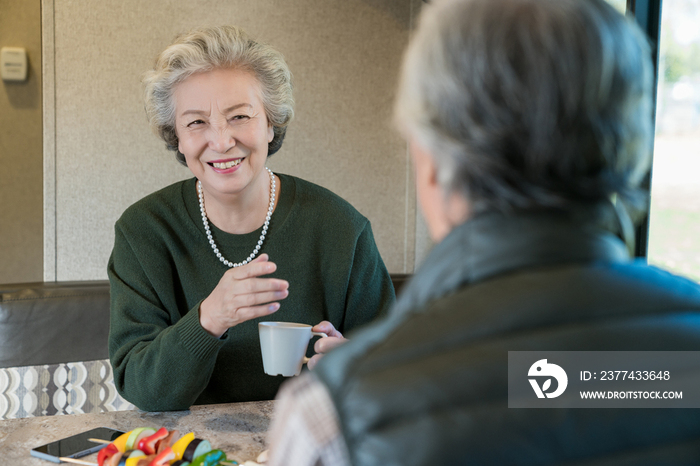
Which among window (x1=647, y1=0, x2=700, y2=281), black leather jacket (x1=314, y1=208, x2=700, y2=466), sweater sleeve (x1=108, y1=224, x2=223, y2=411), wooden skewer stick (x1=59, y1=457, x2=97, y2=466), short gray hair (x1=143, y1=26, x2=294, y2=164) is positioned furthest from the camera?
window (x1=647, y1=0, x2=700, y2=281)

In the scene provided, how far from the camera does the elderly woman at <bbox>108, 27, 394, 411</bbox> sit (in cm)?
144

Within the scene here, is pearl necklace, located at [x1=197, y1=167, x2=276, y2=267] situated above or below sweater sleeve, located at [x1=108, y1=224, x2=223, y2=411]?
above

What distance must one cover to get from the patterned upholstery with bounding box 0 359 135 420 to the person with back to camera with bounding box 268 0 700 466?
1636 mm

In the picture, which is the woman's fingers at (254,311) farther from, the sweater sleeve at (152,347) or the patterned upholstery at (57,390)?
the patterned upholstery at (57,390)

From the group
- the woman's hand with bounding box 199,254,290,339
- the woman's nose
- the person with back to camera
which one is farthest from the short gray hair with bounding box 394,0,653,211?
the woman's nose

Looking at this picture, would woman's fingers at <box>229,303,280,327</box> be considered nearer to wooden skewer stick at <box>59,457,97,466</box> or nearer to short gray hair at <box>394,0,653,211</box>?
wooden skewer stick at <box>59,457,97,466</box>

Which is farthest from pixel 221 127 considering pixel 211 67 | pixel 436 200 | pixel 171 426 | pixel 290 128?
pixel 290 128

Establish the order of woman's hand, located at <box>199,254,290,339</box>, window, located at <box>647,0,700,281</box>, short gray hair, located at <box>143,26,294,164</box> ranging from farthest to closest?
window, located at <box>647,0,700,281</box>, short gray hair, located at <box>143,26,294,164</box>, woman's hand, located at <box>199,254,290,339</box>

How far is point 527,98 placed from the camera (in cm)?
52

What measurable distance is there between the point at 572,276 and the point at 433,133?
167 millimetres

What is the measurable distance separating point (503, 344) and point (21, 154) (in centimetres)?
267

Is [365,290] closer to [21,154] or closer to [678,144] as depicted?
[678,144]

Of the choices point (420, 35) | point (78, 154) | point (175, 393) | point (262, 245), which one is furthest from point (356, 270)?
point (78, 154)

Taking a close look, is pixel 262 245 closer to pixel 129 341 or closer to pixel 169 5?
pixel 129 341
